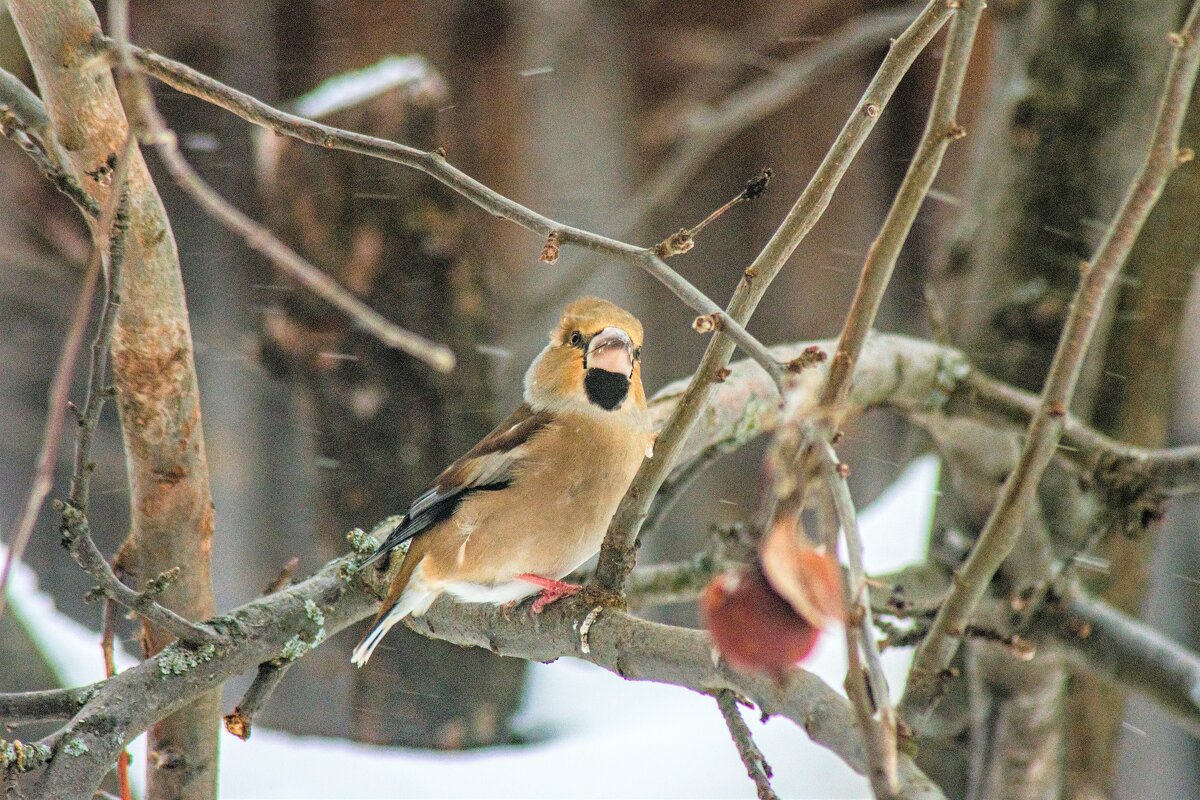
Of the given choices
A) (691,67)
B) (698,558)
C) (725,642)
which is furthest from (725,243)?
(725,642)

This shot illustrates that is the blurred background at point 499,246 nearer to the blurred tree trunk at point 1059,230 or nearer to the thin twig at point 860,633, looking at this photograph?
the blurred tree trunk at point 1059,230

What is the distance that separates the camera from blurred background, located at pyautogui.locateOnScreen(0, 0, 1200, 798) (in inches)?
147

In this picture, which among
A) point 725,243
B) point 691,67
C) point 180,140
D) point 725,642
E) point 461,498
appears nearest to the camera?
point 725,642

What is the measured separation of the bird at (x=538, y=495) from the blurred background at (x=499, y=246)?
131 cm

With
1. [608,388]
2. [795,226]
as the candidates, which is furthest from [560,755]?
[795,226]

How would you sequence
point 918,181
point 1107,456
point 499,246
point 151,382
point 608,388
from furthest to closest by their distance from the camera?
point 499,246
point 1107,456
point 608,388
point 151,382
point 918,181

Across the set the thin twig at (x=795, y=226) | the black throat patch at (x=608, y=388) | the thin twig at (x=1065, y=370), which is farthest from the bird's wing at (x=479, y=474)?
the thin twig at (x=1065, y=370)

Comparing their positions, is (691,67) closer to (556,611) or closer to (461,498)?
(461,498)

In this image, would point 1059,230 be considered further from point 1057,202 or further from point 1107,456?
point 1107,456

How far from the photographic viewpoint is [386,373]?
3.97 m

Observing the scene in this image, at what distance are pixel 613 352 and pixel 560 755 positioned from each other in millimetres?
1964

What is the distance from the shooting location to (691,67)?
5352 mm

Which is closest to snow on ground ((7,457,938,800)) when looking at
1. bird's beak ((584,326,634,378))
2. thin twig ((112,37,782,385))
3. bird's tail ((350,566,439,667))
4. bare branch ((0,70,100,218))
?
bird's tail ((350,566,439,667))

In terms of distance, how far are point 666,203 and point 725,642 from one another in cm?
366
